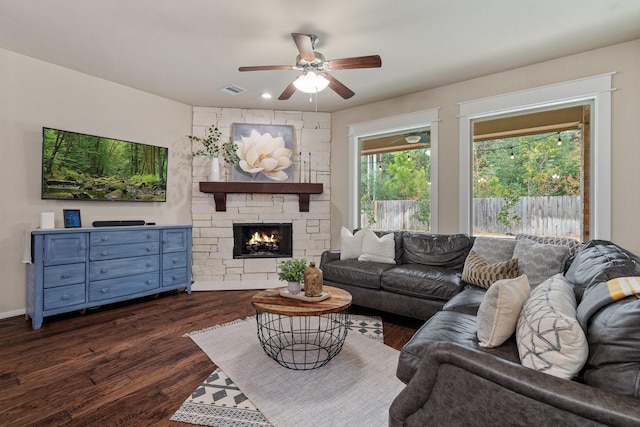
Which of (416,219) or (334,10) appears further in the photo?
(416,219)

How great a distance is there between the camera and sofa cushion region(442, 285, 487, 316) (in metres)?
2.12

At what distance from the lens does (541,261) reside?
2.50 m

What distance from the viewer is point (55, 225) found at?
3.44 m

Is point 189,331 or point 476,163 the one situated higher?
point 476,163

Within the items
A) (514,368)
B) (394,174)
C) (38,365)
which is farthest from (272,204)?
(514,368)

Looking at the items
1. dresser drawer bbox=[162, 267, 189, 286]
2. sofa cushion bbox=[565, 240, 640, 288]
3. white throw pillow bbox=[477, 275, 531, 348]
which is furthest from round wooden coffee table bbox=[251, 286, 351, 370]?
dresser drawer bbox=[162, 267, 189, 286]

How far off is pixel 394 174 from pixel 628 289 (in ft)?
11.8

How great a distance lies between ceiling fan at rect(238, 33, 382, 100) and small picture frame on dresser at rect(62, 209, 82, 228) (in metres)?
2.53

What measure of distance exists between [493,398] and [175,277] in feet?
13.1

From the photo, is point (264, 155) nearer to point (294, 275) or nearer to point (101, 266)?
point (101, 266)

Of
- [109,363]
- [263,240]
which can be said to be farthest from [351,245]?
[109,363]

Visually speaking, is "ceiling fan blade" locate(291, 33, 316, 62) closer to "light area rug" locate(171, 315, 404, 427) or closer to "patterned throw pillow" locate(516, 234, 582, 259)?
"light area rug" locate(171, 315, 404, 427)

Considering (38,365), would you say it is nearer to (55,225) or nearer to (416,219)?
(55,225)

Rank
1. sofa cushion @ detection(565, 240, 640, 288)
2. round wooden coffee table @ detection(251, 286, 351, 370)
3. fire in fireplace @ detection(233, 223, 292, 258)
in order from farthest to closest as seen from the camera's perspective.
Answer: fire in fireplace @ detection(233, 223, 292, 258) → round wooden coffee table @ detection(251, 286, 351, 370) → sofa cushion @ detection(565, 240, 640, 288)
